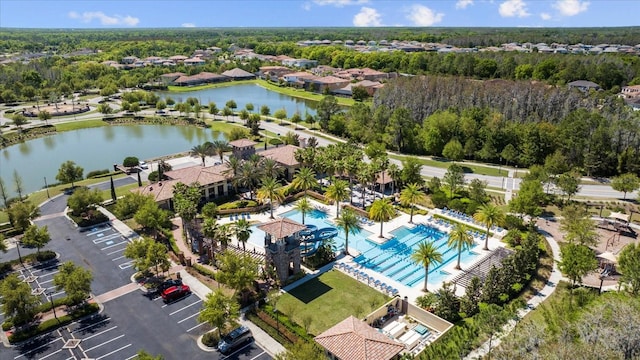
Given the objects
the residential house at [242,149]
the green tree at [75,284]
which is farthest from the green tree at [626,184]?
the green tree at [75,284]

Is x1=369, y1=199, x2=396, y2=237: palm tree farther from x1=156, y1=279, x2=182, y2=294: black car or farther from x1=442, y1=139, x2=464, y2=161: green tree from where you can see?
x1=442, y1=139, x2=464, y2=161: green tree

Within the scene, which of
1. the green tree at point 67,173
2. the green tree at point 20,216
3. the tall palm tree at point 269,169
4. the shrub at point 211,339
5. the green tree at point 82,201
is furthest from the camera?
the green tree at point 67,173

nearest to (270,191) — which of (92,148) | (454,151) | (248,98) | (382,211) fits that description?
(382,211)

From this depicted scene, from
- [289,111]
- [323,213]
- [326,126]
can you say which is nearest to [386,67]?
[289,111]

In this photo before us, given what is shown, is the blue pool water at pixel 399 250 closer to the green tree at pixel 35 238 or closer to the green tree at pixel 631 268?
the green tree at pixel 631 268

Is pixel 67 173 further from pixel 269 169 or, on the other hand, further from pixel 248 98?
pixel 248 98

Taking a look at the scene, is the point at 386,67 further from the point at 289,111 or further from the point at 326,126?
the point at 326,126

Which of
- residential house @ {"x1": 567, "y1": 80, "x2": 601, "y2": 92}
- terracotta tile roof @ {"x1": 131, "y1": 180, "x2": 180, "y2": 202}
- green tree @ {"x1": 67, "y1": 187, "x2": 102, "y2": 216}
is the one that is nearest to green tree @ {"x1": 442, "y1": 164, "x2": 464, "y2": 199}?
terracotta tile roof @ {"x1": 131, "y1": 180, "x2": 180, "y2": 202}
